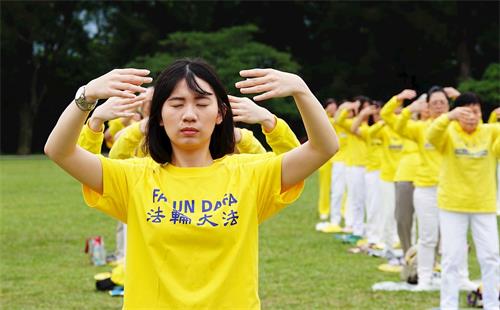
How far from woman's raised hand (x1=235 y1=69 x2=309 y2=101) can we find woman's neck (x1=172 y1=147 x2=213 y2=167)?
412 millimetres

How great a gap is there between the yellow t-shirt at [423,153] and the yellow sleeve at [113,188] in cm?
579

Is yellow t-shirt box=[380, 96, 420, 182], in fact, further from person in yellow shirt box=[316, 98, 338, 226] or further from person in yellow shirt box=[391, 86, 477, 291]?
person in yellow shirt box=[316, 98, 338, 226]

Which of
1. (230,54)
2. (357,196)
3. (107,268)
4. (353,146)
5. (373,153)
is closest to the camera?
(107,268)

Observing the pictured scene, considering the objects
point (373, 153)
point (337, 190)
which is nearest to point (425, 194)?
point (373, 153)

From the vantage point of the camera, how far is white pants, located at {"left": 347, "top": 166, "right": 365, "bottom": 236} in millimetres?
12859

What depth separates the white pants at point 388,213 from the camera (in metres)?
10.8

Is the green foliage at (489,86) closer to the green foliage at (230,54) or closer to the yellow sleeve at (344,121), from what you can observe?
the green foliage at (230,54)

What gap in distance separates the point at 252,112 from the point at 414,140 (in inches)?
229

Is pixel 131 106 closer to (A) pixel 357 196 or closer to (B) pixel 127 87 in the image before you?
(B) pixel 127 87

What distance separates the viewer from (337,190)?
14.0m

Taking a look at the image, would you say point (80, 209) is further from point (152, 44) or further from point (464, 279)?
point (152, 44)

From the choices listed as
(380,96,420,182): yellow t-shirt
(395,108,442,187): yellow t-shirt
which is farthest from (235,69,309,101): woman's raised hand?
(380,96,420,182): yellow t-shirt

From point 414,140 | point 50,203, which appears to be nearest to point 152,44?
point 50,203

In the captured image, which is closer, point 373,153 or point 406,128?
point 406,128
